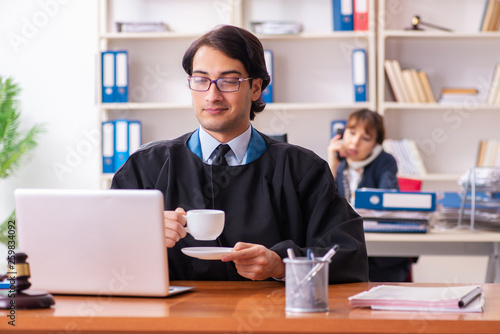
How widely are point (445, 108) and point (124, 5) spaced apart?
2.34 m

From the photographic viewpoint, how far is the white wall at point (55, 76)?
4.71 metres

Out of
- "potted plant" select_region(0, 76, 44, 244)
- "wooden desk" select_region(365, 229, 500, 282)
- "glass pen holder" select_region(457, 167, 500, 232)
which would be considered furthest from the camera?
"potted plant" select_region(0, 76, 44, 244)

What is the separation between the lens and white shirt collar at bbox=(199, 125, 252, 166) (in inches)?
71.4

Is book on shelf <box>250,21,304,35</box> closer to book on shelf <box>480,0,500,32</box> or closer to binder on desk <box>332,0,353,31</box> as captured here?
binder on desk <box>332,0,353,31</box>

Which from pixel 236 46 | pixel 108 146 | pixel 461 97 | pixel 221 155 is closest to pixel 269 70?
pixel 108 146

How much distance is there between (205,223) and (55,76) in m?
3.67

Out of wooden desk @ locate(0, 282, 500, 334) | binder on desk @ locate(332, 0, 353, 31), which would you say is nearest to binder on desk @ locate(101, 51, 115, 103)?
binder on desk @ locate(332, 0, 353, 31)

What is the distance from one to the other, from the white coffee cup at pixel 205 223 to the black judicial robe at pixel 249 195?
0.32 m

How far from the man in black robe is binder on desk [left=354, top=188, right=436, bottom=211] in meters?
0.95

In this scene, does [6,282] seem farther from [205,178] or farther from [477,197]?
[477,197]

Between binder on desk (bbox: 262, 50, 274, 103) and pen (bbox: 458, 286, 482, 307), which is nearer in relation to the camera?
pen (bbox: 458, 286, 482, 307)

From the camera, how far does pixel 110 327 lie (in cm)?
109

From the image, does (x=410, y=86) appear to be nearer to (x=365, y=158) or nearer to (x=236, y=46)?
(x=365, y=158)

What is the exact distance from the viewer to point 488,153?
171 inches
